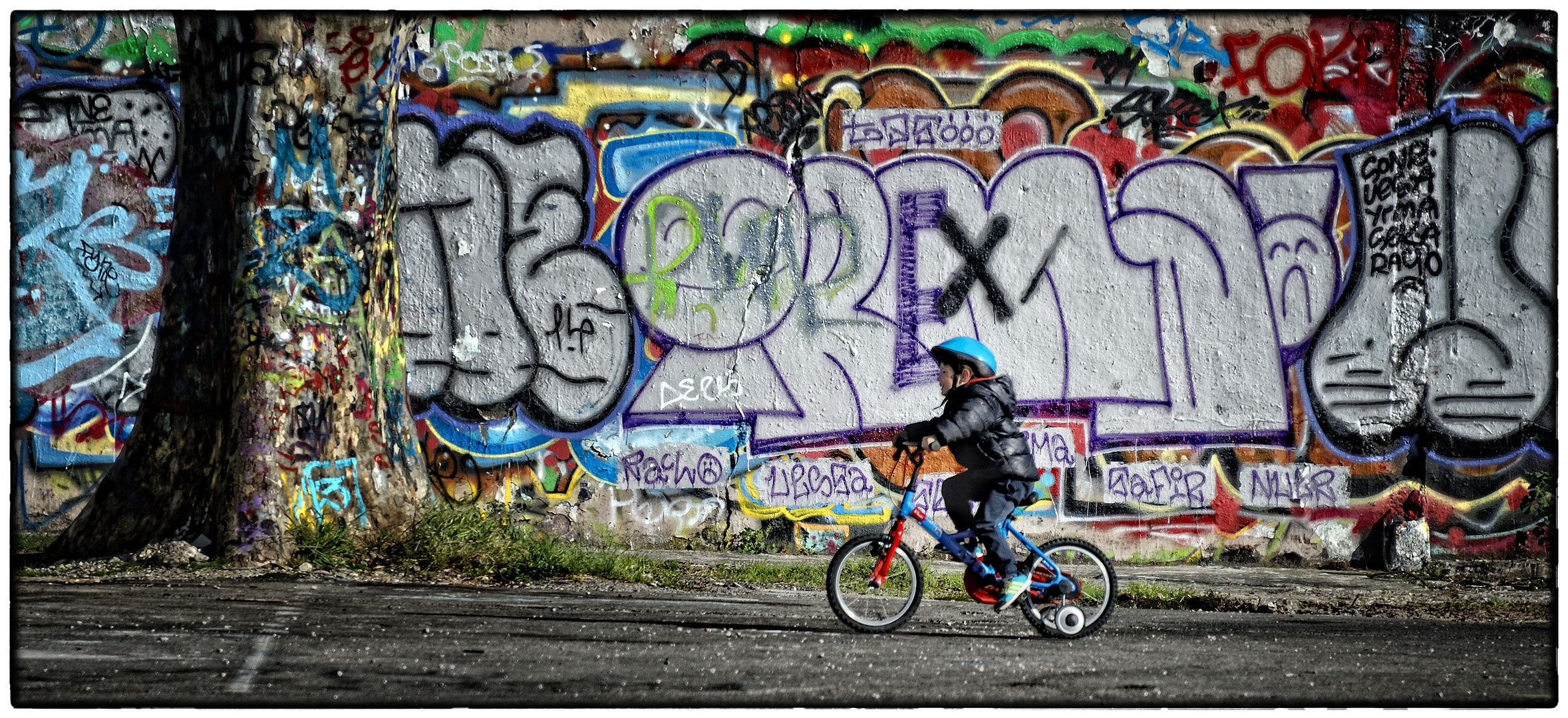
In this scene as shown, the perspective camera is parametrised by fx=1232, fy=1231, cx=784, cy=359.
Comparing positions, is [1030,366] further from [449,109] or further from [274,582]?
[274,582]

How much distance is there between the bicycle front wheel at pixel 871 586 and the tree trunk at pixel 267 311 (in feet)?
9.52

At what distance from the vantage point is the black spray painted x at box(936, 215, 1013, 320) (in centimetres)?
813

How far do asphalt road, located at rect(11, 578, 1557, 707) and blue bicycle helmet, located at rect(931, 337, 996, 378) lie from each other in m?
1.30

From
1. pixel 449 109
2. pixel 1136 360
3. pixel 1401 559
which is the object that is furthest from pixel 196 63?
pixel 1401 559

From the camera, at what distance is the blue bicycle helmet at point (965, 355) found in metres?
5.89

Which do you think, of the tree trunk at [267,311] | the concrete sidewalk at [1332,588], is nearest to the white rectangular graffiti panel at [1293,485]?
the concrete sidewalk at [1332,588]

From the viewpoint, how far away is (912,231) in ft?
26.7

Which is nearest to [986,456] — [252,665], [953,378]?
[953,378]

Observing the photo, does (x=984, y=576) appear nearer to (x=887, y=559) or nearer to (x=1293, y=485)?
(x=887, y=559)

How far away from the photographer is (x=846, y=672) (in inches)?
205

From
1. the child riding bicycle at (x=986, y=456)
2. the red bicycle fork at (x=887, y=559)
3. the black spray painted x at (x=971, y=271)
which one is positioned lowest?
the red bicycle fork at (x=887, y=559)

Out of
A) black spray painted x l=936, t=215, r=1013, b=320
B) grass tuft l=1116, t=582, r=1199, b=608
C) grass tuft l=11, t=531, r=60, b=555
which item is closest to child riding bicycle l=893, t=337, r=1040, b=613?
grass tuft l=1116, t=582, r=1199, b=608

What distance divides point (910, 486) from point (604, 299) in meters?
3.10

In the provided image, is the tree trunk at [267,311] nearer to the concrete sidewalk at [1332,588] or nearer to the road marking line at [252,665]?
the road marking line at [252,665]
